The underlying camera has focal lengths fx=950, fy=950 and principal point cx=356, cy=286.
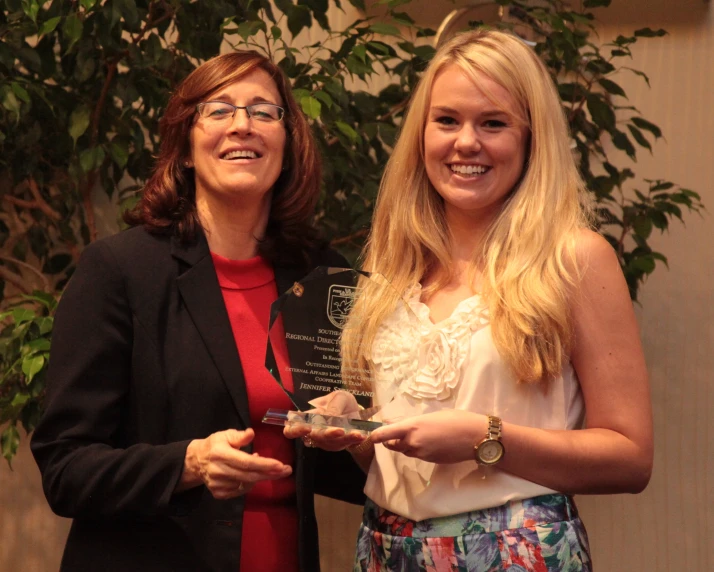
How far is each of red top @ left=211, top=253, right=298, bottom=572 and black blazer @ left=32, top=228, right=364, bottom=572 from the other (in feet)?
0.10

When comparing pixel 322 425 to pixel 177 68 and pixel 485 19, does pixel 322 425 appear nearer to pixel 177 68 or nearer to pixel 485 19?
pixel 177 68

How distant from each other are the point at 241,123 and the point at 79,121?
3.01ft

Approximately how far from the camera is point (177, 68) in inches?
110

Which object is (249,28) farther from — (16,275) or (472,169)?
(16,275)

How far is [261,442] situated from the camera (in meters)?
1.84

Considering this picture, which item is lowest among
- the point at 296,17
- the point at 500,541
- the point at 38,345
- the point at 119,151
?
the point at 500,541

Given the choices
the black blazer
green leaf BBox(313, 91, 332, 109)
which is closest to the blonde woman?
the black blazer

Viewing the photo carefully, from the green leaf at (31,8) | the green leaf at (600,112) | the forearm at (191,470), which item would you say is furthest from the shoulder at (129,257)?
the green leaf at (600,112)

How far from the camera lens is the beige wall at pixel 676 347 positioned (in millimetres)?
3342

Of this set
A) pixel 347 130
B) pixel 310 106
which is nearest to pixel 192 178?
pixel 310 106

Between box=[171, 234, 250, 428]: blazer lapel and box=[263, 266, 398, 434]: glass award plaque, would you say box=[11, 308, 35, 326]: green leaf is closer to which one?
box=[171, 234, 250, 428]: blazer lapel

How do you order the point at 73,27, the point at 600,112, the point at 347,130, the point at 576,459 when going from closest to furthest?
the point at 576,459 → the point at 73,27 → the point at 347,130 → the point at 600,112

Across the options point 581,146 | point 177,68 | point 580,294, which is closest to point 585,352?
point 580,294

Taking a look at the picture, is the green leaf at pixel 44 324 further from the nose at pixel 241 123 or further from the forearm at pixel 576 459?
the forearm at pixel 576 459
